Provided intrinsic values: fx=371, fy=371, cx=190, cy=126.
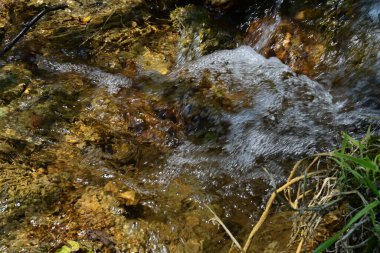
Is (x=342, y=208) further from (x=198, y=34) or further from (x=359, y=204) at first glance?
(x=198, y=34)

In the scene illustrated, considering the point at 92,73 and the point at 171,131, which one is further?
the point at 92,73

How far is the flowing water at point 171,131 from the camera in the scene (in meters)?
2.21

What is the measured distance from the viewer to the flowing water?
2.21 meters

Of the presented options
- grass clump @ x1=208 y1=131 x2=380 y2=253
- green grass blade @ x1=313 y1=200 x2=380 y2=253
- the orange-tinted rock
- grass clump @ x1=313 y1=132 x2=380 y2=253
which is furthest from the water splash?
green grass blade @ x1=313 y1=200 x2=380 y2=253

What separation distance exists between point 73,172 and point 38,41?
7.63ft

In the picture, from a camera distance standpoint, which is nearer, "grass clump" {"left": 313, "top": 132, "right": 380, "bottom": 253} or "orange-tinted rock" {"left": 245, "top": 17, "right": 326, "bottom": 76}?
"grass clump" {"left": 313, "top": 132, "right": 380, "bottom": 253}

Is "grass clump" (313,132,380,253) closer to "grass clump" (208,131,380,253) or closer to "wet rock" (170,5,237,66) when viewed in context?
"grass clump" (208,131,380,253)

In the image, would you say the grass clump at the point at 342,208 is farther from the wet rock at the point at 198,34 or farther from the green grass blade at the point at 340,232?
the wet rock at the point at 198,34

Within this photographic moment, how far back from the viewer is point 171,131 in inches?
128

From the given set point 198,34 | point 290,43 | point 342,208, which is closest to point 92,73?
point 198,34

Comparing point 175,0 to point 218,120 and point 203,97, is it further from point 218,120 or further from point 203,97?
point 218,120

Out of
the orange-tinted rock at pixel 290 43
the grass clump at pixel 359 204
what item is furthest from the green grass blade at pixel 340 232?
the orange-tinted rock at pixel 290 43

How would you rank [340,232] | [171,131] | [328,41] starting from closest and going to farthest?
1. [340,232]
2. [171,131]
3. [328,41]

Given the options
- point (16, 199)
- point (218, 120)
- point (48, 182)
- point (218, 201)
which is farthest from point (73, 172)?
point (218, 120)
